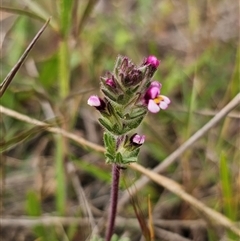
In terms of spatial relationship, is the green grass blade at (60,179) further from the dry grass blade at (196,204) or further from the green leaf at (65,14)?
the green leaf at (65,14)

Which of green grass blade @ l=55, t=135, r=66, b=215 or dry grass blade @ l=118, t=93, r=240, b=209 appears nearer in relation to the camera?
dry grass blade @ l=118, t=93, r=240, b=209

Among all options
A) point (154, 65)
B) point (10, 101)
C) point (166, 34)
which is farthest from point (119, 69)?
point (166, 34)

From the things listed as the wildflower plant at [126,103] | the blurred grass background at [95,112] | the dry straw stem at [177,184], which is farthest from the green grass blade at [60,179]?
the wildflower plant at [126,103]

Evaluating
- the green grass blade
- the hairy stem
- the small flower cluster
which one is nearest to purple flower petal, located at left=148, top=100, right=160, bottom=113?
the small flower cluster

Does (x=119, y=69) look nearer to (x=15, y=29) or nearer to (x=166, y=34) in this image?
(x=15, y=29)

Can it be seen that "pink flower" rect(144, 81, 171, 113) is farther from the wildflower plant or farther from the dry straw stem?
the dry straw stem

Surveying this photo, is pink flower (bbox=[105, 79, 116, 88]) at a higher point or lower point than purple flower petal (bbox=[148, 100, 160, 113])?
higher

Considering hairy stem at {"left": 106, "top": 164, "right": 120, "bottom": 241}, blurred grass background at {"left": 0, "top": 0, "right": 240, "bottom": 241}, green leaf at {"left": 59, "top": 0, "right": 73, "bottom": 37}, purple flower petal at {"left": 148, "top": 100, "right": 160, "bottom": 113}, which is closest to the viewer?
purple flower petal at {"left": 148, "top": 100, "right": 160, "bottom": 113}

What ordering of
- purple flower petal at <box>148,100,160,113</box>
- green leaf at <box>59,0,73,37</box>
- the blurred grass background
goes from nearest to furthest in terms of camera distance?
1. purple flower petal at <box>148,100,160,113</box>
2. green leaf at <box>59,0,73,37</box>
3. the blurred grass background
